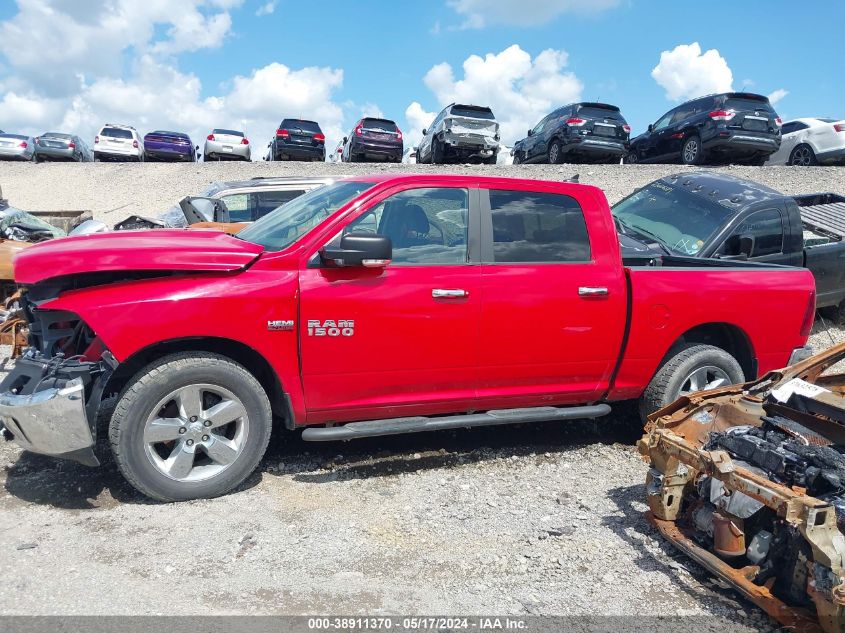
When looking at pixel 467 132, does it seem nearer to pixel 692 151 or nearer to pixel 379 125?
pixel 379 125

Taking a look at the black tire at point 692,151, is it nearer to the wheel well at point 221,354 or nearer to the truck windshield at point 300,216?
the truck windshield at point 300,216

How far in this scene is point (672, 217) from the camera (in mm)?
8062

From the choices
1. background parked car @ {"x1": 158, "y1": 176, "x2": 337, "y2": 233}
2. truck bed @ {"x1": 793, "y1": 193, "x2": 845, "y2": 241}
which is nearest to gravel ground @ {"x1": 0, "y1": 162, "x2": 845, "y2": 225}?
truck bed @ {"x1": 793, "y1": 193, "x2": 845, "y2": 241}

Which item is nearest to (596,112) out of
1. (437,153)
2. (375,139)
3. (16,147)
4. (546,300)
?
(437,153)

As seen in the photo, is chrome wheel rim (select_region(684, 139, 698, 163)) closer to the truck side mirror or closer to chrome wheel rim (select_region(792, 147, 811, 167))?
chrome wheel rim (select_region(792, 147, 811, 167))

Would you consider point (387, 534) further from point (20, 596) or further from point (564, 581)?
point (20, 596)

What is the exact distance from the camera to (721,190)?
812cm

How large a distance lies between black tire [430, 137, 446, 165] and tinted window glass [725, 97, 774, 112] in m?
7.71

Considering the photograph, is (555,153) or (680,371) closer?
(680,371)

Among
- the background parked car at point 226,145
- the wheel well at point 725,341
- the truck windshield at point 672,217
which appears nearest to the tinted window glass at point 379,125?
the background parked car at point 226,145

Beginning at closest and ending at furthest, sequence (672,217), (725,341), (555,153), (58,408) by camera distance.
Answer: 1. (58,408)
2. (725,341)
3. (672,217)
4. (555,153)

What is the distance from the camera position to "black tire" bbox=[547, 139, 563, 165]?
18.9m

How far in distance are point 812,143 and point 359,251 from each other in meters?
18.2

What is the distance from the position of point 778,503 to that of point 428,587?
1.62m
